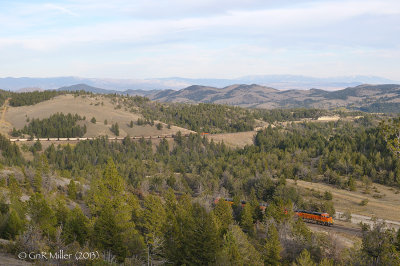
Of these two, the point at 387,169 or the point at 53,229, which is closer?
the point at 53,229

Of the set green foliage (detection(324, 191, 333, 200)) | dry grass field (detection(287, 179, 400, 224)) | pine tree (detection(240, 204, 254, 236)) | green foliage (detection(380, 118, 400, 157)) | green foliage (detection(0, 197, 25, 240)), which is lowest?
dry grass field (detection(287, 179, 400, 224))

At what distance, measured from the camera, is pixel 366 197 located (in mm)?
82062

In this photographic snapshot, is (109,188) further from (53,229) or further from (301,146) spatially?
(301,146)

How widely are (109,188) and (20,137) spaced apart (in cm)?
13634

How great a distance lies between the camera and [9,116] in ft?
615

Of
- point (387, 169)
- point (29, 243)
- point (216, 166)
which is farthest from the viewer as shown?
point (216, 166)

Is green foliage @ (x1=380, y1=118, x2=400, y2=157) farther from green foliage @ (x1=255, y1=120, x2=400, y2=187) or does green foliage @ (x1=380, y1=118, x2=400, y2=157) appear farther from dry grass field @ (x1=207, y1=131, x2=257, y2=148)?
dry grass field @ (x1=207, y1=131, x2=257, y2=148)

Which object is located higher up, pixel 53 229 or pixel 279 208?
pixel 53 229

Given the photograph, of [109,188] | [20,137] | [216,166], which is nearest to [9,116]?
[20,137]

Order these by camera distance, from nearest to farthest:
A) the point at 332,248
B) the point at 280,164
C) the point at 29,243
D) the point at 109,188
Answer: the point at 29,243 → the point at 109,188 → the point at 332,248 → the point at 280,164

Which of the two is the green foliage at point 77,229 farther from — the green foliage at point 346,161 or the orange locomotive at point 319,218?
the green foliage at point 346,161

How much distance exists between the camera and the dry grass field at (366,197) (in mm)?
71125

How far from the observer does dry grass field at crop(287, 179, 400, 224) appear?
7112 centimetres

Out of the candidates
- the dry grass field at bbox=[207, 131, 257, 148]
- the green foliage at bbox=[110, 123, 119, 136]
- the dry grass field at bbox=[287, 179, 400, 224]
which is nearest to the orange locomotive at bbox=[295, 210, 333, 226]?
the dry grass field at bbox=[287, 179, 400, 224]
